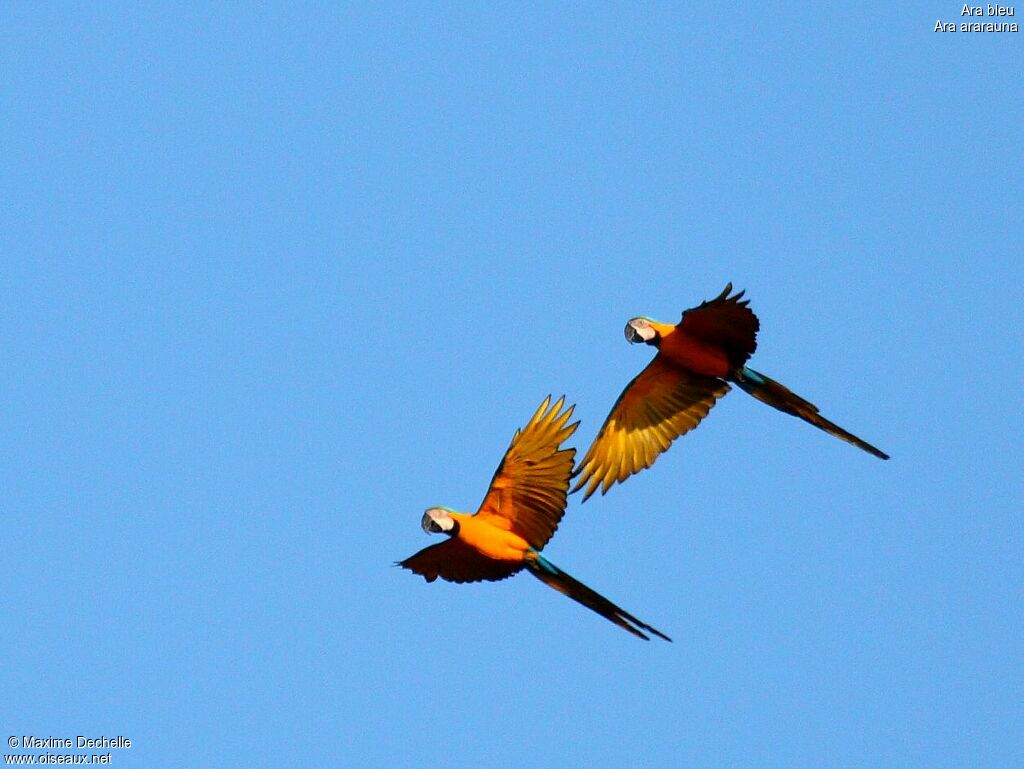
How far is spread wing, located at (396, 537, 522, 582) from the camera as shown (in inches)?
519

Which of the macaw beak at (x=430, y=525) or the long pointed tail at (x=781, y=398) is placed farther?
the long pointed tail at (x=781, y=398)

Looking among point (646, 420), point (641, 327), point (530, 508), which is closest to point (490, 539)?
point (530, 508)

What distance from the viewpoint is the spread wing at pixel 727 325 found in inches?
554

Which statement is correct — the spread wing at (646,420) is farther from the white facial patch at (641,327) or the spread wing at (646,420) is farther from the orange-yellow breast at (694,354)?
the white facial patch at (641,327)

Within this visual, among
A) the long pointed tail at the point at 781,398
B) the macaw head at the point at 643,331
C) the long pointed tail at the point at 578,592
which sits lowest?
the long pointed tail at the point at 578,592

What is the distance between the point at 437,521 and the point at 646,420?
120 inches

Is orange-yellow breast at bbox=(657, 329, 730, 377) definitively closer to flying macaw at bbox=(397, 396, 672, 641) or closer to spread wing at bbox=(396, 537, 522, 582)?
flying macaw at bbox=(397, 396, 672, 641)

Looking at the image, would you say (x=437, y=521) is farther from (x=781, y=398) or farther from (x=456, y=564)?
(x=781, y=398)

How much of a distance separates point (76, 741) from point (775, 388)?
718cm

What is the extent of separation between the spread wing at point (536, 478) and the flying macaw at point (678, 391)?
6.09 feet

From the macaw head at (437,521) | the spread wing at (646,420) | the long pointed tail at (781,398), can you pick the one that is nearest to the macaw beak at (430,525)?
the macaw head at (437,521)

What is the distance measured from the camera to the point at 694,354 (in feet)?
48.0

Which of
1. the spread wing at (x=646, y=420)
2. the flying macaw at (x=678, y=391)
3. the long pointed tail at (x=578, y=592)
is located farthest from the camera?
the spread wing at (x=646, y=420)

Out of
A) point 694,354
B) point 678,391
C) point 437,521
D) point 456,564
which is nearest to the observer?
point 437,521
